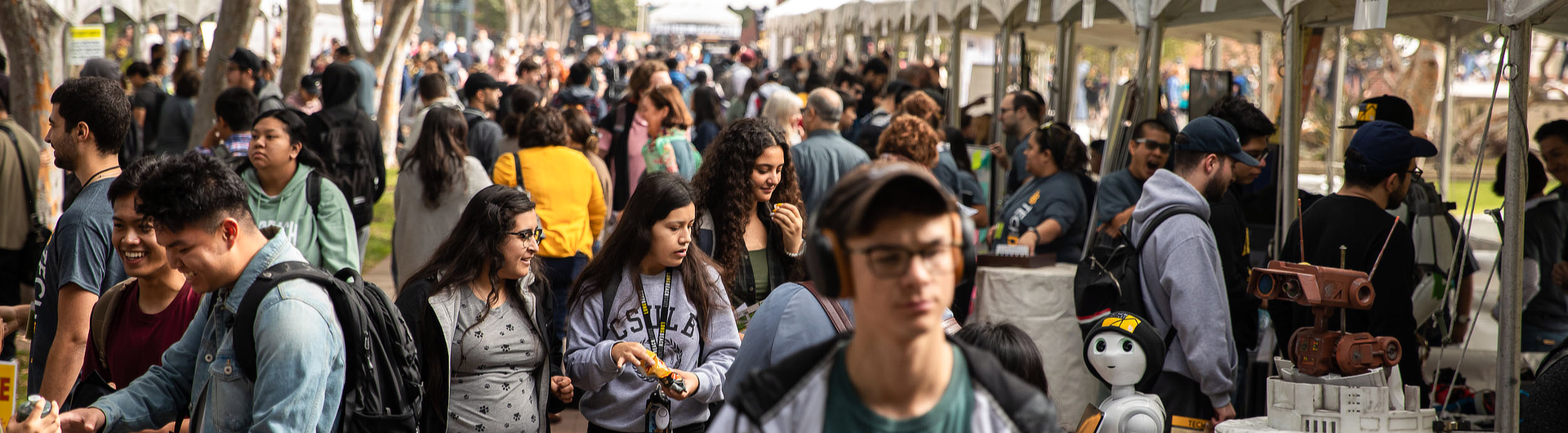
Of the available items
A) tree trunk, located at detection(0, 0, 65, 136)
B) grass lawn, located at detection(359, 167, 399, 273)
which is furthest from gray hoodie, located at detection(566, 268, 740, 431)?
grass lawn, located at detection(359, 167, 399, 273)

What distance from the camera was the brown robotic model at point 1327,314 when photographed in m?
3.41

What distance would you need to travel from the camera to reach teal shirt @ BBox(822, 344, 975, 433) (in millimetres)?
1691

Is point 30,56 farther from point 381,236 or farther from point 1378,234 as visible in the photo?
point 1378,234

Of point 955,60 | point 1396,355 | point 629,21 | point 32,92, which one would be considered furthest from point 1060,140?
point 629,21

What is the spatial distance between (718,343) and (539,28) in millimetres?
56772

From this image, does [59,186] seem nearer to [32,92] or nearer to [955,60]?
[32,92]

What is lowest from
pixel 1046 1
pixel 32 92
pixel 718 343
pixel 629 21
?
pixel 718 343

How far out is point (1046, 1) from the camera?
8.75m

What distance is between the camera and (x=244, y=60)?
30.4 ft

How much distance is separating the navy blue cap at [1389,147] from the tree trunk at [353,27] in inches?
536

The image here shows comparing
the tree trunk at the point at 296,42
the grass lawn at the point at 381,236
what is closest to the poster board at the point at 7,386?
the grass lawn at the point at 381,236

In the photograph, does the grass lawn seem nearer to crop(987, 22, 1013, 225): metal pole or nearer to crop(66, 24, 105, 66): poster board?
crop(66, 24, 105, 66): poster board

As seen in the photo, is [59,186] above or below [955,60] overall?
below

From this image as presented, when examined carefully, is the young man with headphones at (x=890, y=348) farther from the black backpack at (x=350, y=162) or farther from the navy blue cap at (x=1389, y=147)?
the black backpack at (x=350, y=162)
